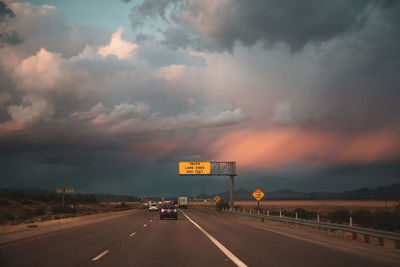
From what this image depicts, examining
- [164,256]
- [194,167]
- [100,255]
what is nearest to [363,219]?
[164,256]

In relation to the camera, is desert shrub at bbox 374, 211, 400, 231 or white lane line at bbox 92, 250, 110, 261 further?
desert shrub at bbox 374, 211, 400, 231

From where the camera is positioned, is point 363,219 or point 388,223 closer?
point 388,223

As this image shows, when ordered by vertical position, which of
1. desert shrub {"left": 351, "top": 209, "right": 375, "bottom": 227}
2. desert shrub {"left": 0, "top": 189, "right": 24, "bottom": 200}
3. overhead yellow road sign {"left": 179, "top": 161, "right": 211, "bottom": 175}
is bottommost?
desert shrub {"left": 351, "top": 209, "right": 375, "bottom": 227}

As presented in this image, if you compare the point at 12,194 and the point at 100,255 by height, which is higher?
the point at 12,194

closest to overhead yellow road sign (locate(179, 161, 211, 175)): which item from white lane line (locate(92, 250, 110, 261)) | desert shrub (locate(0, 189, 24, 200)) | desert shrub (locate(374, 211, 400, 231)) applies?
desert shrub (locate(374, 211, 400, 231))

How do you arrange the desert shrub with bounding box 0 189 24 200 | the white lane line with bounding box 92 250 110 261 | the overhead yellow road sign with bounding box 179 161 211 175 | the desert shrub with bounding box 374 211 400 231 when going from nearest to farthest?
the white lane line with bounding box 92 250 110 261, the desert shrub with bounding box 374 211 400 231, the overhead yellow road sign with bounding box 179 161 211 175, the desert shrub with bounding box 0 189 24 200

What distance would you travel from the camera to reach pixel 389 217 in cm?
3328

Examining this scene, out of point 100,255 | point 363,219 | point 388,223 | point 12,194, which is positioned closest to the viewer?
point 100,255

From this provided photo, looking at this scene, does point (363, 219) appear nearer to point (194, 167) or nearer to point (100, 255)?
point (100, 255)

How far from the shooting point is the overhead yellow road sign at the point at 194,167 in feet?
218

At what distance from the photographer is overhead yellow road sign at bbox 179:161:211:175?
66312 mm

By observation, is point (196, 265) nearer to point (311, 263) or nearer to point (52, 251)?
point (311, 263)

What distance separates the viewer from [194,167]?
6650 centimetres

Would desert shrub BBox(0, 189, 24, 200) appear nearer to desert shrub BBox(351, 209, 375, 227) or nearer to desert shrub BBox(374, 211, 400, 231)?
desert shrub BBox(351, 209, 375, 227)
